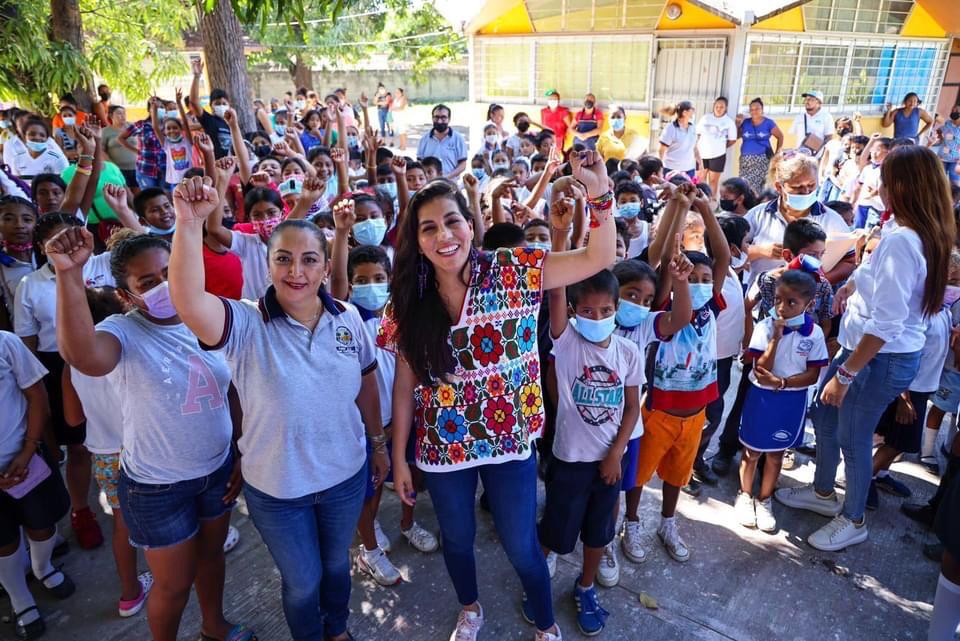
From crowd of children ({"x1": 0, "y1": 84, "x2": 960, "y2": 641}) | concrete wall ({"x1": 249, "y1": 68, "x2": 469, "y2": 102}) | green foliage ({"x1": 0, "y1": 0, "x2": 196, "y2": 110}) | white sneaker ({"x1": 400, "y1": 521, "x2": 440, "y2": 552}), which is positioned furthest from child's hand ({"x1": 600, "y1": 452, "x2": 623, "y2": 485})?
concrete wall ({"x1": 249, "y1": 68, "x2": 469, "y2": 102})

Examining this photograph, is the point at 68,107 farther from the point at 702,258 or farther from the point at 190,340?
the point at 702,258

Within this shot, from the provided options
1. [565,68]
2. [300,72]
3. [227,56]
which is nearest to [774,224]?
[227,56]

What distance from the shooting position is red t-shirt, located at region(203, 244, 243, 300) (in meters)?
3.23

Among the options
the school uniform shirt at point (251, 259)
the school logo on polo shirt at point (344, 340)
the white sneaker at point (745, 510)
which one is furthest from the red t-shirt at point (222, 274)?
the white sneaker at point (745, 510)

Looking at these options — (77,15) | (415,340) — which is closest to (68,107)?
(77,15)

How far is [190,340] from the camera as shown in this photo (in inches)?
85.5

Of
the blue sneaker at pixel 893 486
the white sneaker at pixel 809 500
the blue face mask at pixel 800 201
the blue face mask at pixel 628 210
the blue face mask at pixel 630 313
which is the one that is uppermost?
the blue face mask at pixel 800 201

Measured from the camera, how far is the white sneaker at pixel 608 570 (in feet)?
9.38

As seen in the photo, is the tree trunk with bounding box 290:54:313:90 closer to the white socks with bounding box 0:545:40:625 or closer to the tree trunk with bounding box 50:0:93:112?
the tree trunk with bounding box 50:0:93:112

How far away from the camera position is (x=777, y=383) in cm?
316

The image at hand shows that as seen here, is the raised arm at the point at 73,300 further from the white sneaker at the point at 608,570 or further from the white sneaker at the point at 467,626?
the white sneaker at the point at 608,570

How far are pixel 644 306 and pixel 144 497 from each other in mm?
2087

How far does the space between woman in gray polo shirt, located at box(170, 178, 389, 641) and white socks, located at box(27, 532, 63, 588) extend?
4.29ft

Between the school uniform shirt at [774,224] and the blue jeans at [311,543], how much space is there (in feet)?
10.1
